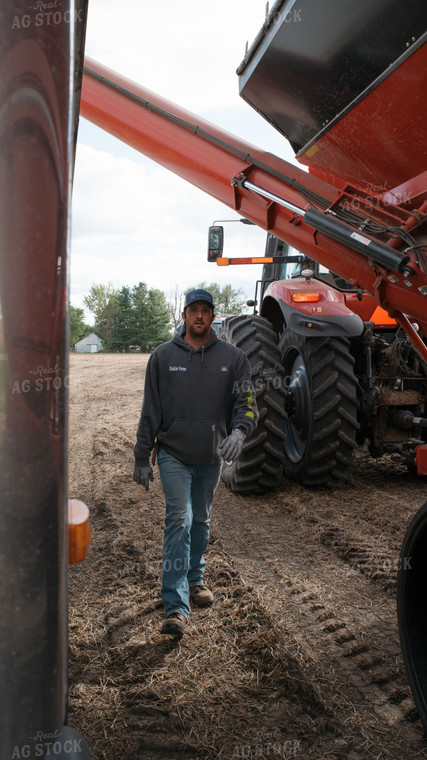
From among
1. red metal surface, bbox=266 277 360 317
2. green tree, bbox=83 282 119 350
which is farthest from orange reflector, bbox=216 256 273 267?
green tree, bbox=83 282 119 350

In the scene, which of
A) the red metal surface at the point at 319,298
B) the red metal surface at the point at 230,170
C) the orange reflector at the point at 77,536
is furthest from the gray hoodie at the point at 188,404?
the orange reflector at the point at 77,536

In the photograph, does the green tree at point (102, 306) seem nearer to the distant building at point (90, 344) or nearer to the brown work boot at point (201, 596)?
the distant building at point (90, 344)

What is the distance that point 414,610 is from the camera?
1.98 meters

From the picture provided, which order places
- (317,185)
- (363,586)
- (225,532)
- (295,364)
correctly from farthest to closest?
(295,364) < (225,532) < (317,185) < (363,586)

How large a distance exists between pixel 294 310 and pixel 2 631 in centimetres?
446

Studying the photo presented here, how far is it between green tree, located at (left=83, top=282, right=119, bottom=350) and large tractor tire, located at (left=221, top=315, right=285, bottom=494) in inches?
2543

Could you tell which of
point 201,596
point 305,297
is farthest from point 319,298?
point 201,596

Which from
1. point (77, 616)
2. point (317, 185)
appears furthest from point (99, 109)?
point (77, 616)

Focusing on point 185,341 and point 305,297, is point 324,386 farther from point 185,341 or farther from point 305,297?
point 185,341

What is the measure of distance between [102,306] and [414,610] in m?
71.1

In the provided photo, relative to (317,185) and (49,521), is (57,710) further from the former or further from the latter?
(317,185)

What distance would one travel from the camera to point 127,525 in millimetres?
4535

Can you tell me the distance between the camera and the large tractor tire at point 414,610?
194cm

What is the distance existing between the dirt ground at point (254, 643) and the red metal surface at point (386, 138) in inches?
89.3
